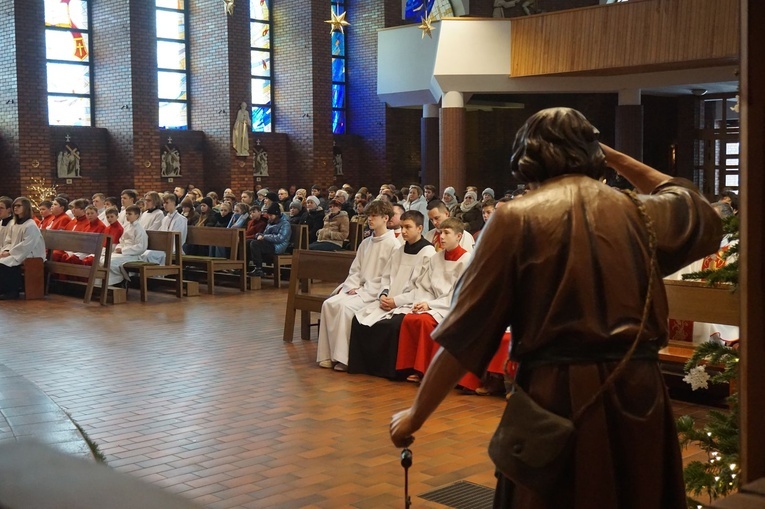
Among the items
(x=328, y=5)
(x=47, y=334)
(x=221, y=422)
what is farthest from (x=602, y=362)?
(x=328, y=5)

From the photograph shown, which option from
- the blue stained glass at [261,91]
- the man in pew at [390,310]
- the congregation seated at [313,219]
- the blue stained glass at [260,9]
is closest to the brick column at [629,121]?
the congregation seated at [313,219]

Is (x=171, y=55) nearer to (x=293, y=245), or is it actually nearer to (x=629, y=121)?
(x=293, y=245)

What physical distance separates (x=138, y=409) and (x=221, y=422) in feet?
2.41

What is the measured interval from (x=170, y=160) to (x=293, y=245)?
9152 millimetres

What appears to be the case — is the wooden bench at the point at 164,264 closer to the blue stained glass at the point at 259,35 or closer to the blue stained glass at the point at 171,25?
the blue stained glass at the point at 171,25

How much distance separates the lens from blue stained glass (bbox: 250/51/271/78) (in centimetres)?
2588

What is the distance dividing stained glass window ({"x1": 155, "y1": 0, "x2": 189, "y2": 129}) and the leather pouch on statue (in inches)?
891

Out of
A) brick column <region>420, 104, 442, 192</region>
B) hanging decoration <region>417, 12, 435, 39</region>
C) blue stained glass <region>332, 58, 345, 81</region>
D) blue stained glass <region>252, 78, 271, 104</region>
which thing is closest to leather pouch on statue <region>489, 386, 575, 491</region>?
hanging decoration <region>417, 12, 435, 39</region>

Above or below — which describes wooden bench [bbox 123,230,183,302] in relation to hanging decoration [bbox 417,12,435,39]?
below

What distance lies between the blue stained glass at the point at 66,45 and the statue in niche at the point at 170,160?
279cm

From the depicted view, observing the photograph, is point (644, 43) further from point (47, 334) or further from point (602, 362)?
point (602, 362)

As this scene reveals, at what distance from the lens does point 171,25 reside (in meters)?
23.9

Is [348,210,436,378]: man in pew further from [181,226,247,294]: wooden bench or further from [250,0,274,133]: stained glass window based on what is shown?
[250,0,274,133]: stained glass window

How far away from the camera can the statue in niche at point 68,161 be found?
68.6ft
